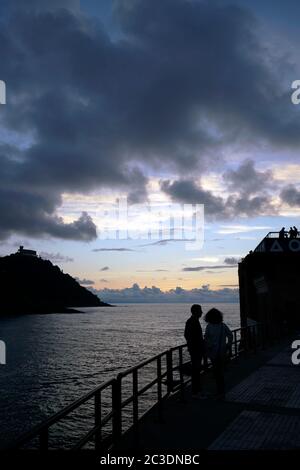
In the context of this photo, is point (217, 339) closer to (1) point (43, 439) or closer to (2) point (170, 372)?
(2) point (170, 372)

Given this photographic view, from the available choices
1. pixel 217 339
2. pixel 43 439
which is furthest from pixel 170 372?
pixel 43 439

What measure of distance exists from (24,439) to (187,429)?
4.46 m

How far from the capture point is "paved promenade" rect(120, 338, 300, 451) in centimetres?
655

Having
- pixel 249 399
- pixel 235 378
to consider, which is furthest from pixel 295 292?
pixel 249 399

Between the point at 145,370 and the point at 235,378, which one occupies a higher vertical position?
the point at 235,378

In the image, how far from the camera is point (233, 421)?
306 inches

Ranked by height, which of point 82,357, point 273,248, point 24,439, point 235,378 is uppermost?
point 273,248

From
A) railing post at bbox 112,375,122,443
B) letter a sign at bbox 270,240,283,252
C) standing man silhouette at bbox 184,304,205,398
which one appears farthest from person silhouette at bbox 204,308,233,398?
letter a sign at bbox 270,240,283,252

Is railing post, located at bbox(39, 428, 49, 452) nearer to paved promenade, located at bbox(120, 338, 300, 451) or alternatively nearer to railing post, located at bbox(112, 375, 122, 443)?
railing post, located at bbox(112, 375, 122, 443)

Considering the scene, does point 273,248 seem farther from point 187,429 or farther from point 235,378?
point 187,429

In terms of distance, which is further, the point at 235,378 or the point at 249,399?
the point at 235,378

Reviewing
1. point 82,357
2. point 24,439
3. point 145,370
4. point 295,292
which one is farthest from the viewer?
point 82,357
